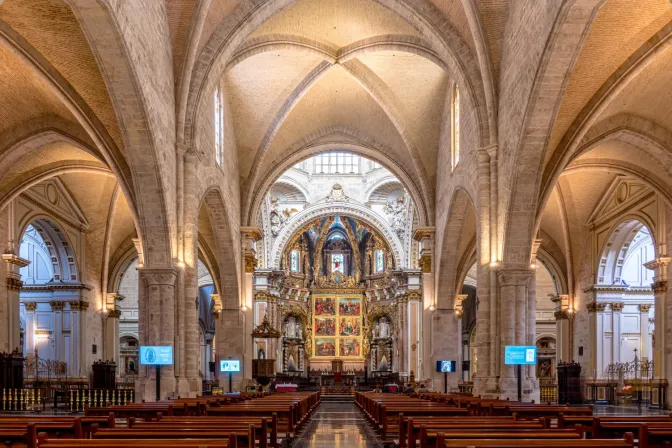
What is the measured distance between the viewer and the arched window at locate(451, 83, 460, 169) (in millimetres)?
26516

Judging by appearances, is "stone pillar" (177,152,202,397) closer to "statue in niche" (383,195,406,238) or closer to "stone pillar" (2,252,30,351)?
"stone pillar" (2,252,30,351)

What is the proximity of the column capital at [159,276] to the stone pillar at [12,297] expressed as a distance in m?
7.81

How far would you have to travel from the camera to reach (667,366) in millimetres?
24281

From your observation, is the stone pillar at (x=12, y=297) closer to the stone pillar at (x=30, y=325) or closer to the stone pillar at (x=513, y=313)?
the stone pillar at (x=30, y=325)

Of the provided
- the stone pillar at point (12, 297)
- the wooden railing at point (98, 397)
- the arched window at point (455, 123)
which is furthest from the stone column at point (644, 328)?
the stone pillar at point (12, 297)

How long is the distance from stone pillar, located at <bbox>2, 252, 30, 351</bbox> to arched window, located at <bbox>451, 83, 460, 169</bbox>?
14.2 meters

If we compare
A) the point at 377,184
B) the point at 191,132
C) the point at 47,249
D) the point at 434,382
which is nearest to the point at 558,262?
the point at 434,382

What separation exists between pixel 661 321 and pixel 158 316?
14.7m

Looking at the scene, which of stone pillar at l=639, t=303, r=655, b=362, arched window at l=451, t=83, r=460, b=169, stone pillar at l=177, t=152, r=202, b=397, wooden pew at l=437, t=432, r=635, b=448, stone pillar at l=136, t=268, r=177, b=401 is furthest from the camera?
stone pillar at l=639, t=303, r=655, b=362

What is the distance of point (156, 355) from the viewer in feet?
62.2

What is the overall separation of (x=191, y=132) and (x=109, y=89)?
14.3 feet

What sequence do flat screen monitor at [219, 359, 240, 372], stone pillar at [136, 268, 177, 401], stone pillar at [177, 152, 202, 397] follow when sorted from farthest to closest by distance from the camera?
flat screen monitor at [219, 359, 240, 372] < stone pillar at [177, 152, 202, 397] < stone pillar at [136, 268, 177, 401]

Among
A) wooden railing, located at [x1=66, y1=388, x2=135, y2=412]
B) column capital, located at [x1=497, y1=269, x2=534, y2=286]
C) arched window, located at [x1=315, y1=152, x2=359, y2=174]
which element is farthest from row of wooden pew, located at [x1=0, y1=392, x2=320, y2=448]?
arched window, located at [x1=315, y1=152, x2=359, y2=174]

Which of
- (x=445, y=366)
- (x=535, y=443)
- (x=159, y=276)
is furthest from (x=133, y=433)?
(x=445, y=366)
